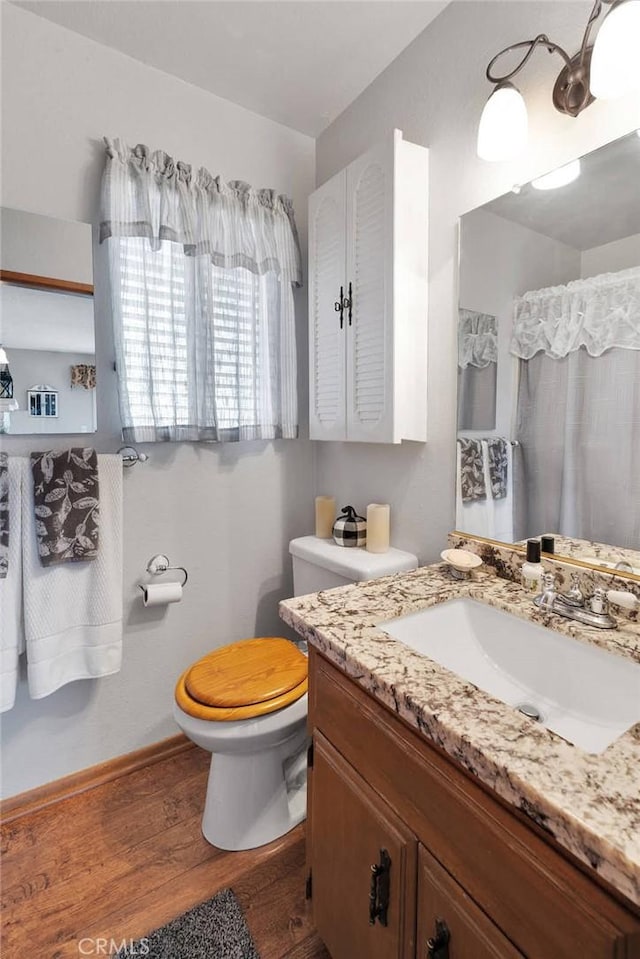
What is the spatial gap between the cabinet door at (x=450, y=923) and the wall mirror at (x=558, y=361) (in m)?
0.69

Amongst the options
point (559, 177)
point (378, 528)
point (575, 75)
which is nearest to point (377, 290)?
point (559, 177)

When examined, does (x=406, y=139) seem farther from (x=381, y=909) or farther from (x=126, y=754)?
(x=126, y=754)

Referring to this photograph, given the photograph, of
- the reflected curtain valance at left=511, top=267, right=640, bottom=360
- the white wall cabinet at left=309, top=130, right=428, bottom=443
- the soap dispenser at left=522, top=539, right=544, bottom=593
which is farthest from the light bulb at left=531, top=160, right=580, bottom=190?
the soap dispenser at left=522, top=539, right=544, bottom=593

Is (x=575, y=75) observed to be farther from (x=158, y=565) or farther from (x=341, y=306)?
(x=158, y=565)

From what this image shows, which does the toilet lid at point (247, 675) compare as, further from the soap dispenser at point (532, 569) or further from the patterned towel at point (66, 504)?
the soap dispenser at point (532, 569)

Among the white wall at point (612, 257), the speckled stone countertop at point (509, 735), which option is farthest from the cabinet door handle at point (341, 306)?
the speckled stone countertop at point (509, 735)

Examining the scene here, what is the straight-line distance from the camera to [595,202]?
1012 mm

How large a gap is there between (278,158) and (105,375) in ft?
3.76

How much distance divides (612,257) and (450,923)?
1229 millimetres

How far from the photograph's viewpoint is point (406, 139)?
1.50 meters

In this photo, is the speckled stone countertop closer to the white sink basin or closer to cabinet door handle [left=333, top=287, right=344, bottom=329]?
the white sink basin

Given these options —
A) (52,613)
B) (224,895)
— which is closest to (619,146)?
(52,613)

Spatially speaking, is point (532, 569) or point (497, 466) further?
point (497, 466)

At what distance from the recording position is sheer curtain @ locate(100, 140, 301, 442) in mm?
1504
